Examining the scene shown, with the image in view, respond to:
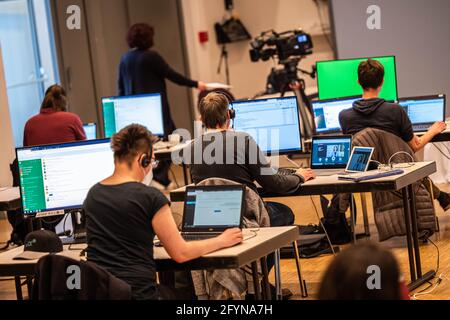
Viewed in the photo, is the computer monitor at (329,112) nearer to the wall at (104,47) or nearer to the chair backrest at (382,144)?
the chair backrest at (382,144)

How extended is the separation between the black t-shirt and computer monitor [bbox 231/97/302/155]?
230 centimetres

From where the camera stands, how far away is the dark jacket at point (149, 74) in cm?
877

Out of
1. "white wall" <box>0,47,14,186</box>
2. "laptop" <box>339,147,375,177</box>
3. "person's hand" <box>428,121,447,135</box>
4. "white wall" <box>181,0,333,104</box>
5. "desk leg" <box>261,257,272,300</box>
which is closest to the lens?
"desk leg" <box>261,257,272,300</box>

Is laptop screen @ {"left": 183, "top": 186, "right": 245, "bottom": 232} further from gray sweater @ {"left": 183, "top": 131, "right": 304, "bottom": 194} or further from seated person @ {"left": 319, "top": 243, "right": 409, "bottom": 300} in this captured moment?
seated person @ {"left": 319, "top": 243, "right": 409, "bottom": 300}

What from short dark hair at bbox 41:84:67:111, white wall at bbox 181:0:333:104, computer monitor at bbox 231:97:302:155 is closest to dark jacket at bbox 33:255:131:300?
computer monitor at bbox 231:97:302:155

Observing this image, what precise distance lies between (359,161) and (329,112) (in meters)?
1.46

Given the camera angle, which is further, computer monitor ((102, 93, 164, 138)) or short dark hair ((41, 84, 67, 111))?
computer monitor ((102, 93, 164, 138))

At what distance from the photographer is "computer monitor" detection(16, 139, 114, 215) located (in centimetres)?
468

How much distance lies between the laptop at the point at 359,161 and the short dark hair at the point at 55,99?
243cm

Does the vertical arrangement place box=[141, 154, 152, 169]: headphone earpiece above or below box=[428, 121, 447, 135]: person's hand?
above

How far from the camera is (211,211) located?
4.13 m

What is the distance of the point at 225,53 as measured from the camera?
11961 mm

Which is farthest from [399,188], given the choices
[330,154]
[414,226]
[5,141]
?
[5,141]
